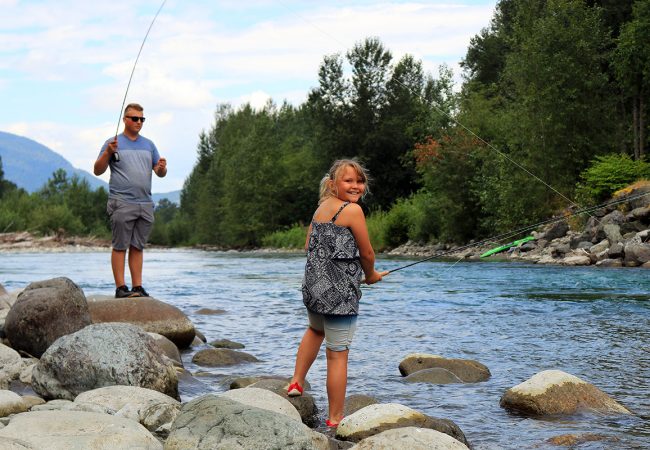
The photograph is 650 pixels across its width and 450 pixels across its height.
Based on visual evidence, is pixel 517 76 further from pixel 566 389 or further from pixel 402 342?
pixel 566 389

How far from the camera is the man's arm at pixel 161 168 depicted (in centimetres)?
767

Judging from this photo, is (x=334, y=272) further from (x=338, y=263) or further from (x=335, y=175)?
(x=335, y=175)

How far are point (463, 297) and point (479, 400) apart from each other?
7.53 metres

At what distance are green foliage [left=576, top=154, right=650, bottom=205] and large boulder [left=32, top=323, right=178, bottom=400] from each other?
22.9 metres

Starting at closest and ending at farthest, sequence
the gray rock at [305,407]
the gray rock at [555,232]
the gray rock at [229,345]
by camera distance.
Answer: the gray rock at [305,407]
the gray rock at [229,345]
the gray rock at [555,232]

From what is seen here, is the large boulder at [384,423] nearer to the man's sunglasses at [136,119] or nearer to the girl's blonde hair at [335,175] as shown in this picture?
the girl's blonde hair at [335,175]

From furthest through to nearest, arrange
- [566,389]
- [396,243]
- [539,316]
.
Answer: [396,243]
[539,316]
[566,389]

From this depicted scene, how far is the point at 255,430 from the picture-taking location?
3.64 metres

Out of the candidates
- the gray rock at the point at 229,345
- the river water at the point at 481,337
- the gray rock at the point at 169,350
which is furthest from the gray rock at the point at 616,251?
the gray rock at the point at 169,350

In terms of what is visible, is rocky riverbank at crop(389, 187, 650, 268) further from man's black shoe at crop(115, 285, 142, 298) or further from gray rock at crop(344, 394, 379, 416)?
gray rock at crop(344, 394, 379, 416)

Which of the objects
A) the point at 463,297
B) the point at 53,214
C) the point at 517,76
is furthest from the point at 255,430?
the point at 53,214

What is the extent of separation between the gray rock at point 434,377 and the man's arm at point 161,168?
2.91 meters

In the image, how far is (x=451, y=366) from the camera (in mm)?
6707

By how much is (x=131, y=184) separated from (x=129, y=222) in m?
0.36
